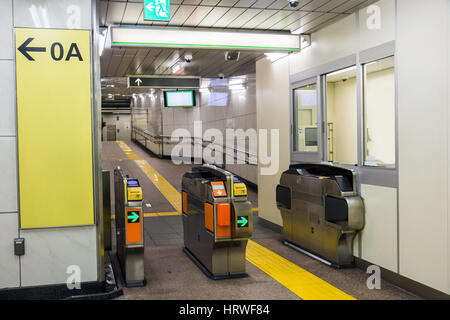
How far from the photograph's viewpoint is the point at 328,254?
5.21 metres

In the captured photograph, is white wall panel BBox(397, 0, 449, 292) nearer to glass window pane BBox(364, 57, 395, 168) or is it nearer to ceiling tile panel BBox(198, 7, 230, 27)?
glass window pane BBox(364, 57, 395, 168)

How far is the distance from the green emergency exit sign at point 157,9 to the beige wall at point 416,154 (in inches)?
89.5

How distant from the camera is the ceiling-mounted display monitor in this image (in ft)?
37.9

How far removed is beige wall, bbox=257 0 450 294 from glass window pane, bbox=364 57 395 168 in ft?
1.20

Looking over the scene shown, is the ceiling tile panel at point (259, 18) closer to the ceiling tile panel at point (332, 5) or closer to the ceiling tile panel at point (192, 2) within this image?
the ceiling tile panel at point (332, 5)

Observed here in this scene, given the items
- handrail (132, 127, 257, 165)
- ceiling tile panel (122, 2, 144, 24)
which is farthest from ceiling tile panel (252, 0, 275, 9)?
handrail (132, 127, 257, 165)

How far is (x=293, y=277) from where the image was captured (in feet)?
15.5

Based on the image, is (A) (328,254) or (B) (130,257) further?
(A) (328,254)

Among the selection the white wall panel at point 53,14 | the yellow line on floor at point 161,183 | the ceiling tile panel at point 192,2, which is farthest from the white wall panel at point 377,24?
the yellow line on floor at point 161,183

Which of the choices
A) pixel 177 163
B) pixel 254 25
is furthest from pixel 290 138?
pixel 177 163

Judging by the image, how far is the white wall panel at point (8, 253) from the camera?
3930mm

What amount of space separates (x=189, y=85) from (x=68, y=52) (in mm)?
5918

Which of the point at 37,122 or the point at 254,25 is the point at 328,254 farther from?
A: the point at 37,122

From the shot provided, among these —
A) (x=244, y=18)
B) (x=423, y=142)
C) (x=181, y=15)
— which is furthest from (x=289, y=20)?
(x=423, y=142)
